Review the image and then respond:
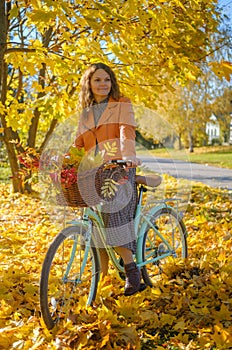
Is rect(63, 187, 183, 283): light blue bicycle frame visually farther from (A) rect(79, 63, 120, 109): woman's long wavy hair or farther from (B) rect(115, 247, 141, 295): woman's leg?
(A) rect(79, 63, 120, 109): woman's long wavy hair

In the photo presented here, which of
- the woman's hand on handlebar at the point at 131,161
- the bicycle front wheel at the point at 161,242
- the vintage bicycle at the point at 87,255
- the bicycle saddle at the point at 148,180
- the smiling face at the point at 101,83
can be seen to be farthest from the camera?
the bicycle front wheel at the point at 161,242

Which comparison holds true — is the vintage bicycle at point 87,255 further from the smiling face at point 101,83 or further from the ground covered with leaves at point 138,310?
the smiling face at point 101,83

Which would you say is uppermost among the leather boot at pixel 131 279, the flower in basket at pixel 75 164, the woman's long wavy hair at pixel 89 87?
the woman's long wavy hair at pixel 89 87

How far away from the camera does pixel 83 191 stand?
264 cm

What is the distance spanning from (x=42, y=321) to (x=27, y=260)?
1.58 m

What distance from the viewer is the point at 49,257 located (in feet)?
8.41

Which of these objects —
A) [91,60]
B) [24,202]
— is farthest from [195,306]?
[24,202]

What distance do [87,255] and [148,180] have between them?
741 millimetres

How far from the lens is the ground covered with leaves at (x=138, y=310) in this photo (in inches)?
100

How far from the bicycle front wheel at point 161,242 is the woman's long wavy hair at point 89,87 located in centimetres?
101

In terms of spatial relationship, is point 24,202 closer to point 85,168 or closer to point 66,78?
point 66,78

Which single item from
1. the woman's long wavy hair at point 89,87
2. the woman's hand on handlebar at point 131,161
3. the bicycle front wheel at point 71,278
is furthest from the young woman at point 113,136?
the bicycle front wheel at point 71,278

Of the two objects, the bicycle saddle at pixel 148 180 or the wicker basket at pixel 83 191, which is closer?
the wicker basket at pixel 83 191

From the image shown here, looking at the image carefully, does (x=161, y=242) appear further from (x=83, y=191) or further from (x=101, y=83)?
(x=101, y=83)
